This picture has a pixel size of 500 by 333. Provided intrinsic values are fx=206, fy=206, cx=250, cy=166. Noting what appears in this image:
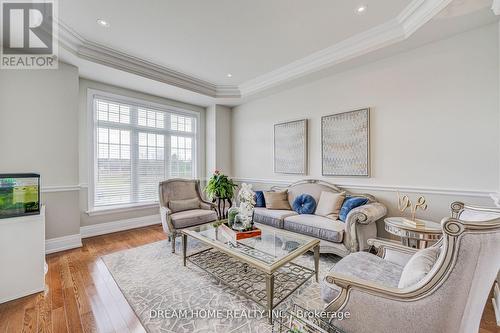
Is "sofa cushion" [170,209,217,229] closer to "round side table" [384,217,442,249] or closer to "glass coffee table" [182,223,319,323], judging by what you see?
"glass coffee table" [182,223,319,323]

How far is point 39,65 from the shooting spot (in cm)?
304

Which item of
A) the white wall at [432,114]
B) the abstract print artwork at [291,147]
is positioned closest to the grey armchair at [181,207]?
the abstract print artwork at [291,147]

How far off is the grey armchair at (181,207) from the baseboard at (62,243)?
1.41m

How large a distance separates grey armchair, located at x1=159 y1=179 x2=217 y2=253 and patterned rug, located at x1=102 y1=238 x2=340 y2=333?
509 mm

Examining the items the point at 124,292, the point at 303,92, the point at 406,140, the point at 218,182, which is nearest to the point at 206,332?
the point at 124,292

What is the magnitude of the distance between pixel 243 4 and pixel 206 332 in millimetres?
3155

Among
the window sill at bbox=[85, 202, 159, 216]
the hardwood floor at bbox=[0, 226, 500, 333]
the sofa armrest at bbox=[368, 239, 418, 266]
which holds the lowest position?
the hardwood floor at bbox=[0, 226, 500, 333]

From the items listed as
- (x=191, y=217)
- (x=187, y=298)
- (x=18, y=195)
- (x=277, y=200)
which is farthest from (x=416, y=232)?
(x=18, y=195)

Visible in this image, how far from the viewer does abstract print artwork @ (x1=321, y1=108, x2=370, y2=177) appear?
320cm

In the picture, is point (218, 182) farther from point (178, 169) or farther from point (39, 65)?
point (39, 65)

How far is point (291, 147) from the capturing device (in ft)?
13.6

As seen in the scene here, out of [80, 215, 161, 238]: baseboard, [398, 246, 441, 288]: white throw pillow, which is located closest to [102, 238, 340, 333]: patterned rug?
[398, 246, 441, 288]: white throw pillow

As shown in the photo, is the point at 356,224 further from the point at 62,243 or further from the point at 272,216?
the point at 62,243

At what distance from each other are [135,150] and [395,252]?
15.4 feet
